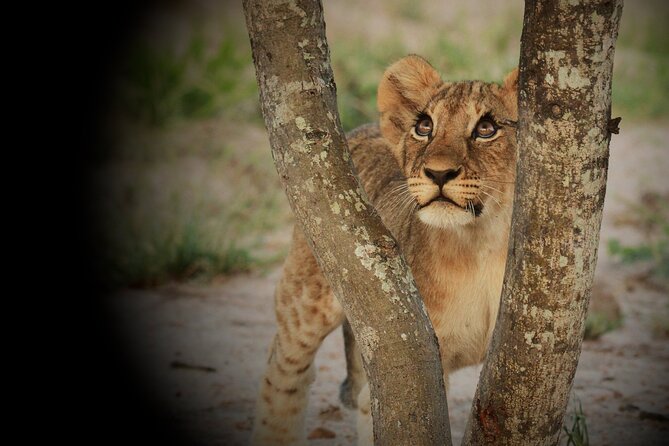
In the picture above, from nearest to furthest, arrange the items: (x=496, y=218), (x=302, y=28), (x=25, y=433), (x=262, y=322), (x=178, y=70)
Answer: (x=302, y=28)
(x=496, y=218)
(x=25, y=433)
(x=262, y=322)
(x=178, y=70)

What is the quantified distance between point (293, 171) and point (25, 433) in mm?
2855

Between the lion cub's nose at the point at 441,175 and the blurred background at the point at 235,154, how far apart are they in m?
1.92

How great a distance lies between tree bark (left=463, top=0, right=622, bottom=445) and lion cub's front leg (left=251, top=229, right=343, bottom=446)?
52.4 inches

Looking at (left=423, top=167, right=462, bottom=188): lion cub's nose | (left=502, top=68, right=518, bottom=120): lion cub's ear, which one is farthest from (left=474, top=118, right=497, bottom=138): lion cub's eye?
(left=423, top=167, right=462, bottom=188): lion cub's nose

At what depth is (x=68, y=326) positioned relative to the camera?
6660 millimetres

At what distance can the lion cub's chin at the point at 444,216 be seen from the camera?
10.9 feet

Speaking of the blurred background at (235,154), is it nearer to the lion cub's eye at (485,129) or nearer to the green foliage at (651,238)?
the green foliage at (651,238)

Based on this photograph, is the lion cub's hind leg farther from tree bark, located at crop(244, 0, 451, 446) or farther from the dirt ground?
tree bark, located at crop(244, 0, 451, 446)

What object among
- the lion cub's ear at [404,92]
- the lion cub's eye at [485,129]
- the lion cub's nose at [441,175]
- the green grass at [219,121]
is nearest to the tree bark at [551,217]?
→ the lion cub's nose at [441,175]

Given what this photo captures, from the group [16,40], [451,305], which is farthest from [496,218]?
[16,40]

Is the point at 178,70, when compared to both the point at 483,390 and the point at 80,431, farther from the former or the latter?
the point at 483,390

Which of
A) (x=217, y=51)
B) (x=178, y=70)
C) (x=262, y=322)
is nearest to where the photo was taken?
(x=262, y=322)

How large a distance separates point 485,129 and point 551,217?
935mm

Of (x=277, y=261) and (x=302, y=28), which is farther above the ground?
(x=302, y=28)
